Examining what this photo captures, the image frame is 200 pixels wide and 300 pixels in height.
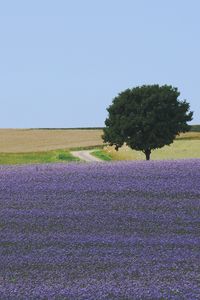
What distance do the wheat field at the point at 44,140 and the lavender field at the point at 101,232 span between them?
46.4m

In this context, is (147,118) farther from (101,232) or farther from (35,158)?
(101,232)

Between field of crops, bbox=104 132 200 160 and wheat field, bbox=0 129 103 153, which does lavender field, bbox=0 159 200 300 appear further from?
wheat field, bbox=0 129 103 153

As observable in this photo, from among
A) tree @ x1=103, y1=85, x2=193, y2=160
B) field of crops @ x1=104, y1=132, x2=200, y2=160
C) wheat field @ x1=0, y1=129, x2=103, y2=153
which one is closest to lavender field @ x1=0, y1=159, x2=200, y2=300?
tree @ x1=103, y1=85, x2=193, y2=160

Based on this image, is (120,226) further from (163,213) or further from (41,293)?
(41,293)

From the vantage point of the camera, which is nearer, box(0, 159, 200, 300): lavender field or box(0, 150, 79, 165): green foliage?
box(0, 159, 200, 300): lavender field

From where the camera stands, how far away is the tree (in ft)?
155

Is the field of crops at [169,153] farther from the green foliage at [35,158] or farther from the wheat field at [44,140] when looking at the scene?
the wheat field at [44,140]

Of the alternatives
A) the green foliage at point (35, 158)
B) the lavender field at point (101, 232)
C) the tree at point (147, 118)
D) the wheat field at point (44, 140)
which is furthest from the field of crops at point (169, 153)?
the lavender field at point (101, 232)

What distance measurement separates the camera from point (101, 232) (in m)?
13.2

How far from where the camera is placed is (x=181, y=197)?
15133 millimetres

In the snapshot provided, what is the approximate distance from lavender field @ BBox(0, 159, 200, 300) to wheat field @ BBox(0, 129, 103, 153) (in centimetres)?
4642

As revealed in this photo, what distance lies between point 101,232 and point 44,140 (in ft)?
206

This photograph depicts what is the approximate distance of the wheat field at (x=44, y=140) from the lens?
6694 centimetres

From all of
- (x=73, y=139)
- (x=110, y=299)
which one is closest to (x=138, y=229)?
(x=110, y=299)
